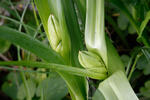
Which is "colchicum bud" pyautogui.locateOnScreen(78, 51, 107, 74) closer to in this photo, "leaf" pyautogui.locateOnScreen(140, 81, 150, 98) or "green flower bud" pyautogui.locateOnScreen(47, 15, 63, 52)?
"green flower bud" pyautogui.locateOnScreen(47, 15, 63, 52)

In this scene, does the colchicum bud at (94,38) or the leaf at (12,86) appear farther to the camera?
the leaf at (12,86)

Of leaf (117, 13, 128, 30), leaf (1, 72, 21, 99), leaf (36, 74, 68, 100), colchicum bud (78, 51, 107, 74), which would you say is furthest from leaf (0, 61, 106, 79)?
leaf (1, 72, 21, 99)

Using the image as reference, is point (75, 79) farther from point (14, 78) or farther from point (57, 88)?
point (14, 78)

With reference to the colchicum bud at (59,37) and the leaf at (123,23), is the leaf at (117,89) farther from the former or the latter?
the leaf at (123,23)

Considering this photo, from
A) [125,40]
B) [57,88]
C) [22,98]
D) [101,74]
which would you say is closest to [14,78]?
[22,98]

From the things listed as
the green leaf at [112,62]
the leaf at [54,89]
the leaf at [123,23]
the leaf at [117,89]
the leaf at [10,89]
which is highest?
the leaf at [123,23]

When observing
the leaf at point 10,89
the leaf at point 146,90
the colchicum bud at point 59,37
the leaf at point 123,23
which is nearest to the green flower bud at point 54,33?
the colchicum bud at point 59,37
